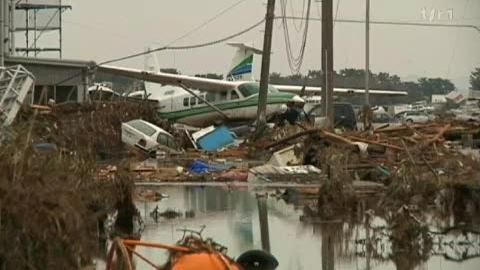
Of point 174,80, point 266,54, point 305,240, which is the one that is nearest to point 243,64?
point 174,80

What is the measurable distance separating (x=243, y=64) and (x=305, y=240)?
151 feet

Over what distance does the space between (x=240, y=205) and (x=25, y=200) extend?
9.81 metres

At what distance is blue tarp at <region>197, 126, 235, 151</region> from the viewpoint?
33.2m

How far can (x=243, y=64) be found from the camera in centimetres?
5944

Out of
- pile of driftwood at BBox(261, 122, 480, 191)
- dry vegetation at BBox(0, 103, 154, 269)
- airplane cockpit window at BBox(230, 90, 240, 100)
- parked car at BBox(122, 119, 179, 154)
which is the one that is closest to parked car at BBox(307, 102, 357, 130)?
airplane cockpit window at BBox(230, 90, 240, 100)

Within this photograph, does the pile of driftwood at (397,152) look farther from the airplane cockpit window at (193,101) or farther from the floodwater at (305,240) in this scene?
the airplane cockpit window at (193,101)

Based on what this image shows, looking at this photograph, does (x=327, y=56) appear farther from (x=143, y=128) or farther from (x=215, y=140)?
(x=143, y=128)

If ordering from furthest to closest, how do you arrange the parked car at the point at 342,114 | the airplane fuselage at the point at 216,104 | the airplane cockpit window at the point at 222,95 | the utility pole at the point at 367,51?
1. the utility pole at the point at 367,51
2. the airplane cockpit window at the point at 222,95
3. the airplane fuselage at the point at 216,104
4. the parked car at the point at 342,114

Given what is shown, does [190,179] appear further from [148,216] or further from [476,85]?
[476,85]

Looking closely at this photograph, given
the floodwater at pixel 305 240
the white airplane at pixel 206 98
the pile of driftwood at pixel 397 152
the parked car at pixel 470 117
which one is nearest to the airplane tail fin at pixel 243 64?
the white airplane at pixel 206 98

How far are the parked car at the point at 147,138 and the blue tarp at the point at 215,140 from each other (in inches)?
37.9

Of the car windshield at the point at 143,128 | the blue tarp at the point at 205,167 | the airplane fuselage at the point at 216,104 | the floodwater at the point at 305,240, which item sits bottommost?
the floodwater at the point at 305,240

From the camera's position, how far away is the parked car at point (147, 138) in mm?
32594

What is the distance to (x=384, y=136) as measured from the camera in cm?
2623
